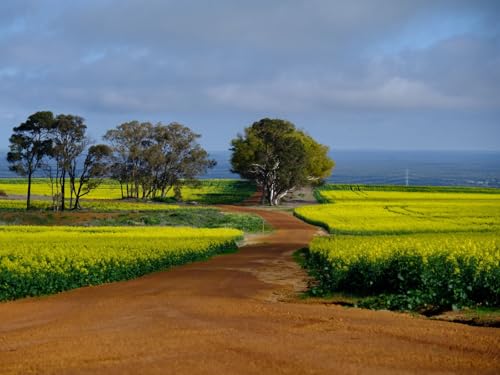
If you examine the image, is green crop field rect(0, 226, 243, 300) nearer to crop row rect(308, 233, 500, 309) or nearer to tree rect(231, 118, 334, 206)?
crop row rect(308, 233, 500, 309)

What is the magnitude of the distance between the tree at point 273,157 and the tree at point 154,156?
253 inches

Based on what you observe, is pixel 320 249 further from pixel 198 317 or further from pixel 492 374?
pixel 492 374

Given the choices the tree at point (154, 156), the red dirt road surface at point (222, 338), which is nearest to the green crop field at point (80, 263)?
the red dirt road surface at point (222, 338)

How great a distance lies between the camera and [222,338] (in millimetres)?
9484

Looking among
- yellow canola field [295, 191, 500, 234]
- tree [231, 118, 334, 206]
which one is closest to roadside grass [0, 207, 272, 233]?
yellow canola field [295, 191, 500, 234]

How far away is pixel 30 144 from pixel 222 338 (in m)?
60.9

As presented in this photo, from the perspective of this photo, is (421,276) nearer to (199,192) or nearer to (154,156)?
(154,156)

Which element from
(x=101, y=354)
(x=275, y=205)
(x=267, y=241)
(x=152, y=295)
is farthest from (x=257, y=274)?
(x=275, y=205)

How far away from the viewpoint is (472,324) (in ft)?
35.0

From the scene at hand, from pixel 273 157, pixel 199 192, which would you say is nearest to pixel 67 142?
pixel 273 157

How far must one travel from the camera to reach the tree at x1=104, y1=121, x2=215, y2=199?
7969 centimetres

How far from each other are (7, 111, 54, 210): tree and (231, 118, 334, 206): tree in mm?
25634

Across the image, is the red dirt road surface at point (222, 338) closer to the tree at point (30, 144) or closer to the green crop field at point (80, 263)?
the green crop field at point (80, 263)

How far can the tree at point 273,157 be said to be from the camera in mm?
76938
